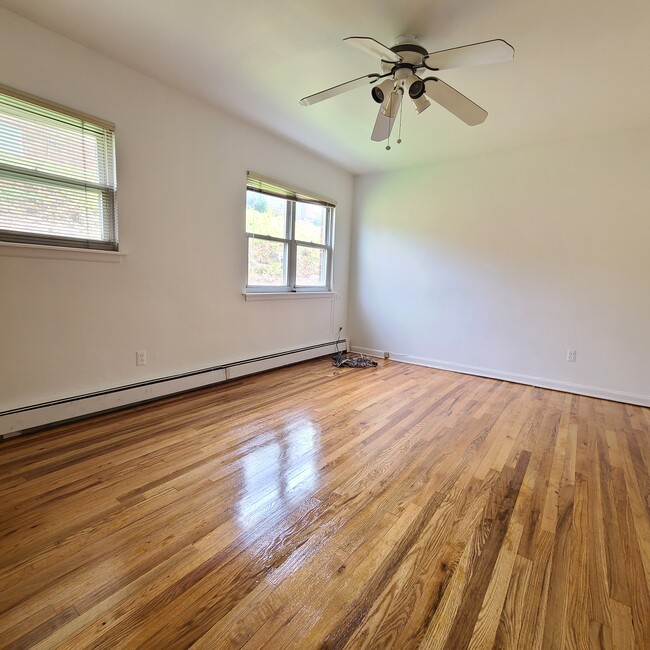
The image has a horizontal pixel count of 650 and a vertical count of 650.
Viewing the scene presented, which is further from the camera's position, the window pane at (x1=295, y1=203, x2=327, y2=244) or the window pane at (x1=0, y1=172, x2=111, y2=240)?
the window pane at (x1=295, y1=203, x2=327, y2=244)

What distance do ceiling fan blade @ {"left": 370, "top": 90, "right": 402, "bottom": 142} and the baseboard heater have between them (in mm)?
2479

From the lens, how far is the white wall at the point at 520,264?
3.39m

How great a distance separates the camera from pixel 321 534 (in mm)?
1522

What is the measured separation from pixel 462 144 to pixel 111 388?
4.04 meters

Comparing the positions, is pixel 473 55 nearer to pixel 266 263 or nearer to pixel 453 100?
pixel 453 100

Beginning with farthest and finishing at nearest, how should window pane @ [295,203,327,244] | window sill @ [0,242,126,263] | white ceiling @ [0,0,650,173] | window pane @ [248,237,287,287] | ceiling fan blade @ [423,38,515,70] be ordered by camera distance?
window pane @ [295,203,327,244], window pane @ [248,237,287,287], window sill @ [0,242,126,263], white ceiling @ [0,0,650,173], ceiling fan blade @ [423,38,515,70]

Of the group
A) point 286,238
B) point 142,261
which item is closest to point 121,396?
point 142,261

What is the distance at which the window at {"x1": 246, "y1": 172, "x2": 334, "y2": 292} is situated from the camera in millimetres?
3758

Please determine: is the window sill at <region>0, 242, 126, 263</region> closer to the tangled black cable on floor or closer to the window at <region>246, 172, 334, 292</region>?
the window at <region>246, 172, 334, 292</region>

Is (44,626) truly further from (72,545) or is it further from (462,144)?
(462,144)

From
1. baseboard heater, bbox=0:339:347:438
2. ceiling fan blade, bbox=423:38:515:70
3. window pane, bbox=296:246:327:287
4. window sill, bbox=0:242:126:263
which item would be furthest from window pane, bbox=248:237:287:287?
ceiling fan blade, bbox=423:38:515:70

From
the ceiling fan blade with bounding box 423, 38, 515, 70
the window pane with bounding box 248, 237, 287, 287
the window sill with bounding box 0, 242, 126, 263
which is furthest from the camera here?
the window pane with bounding box 248, 237, 287, 287

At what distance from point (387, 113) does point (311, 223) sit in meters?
2.33

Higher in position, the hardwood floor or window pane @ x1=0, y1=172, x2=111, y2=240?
window pane @ x1=0, y1=172, x2=111, y2=240
